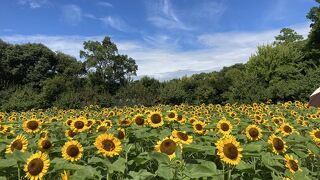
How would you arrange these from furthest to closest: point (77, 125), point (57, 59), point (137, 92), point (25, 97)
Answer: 1. point (57, 59)
2. point (137, 92)
3. point (25, 97)
4. point (77, 125)

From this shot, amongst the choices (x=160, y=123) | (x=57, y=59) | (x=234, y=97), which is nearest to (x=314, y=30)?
(x=234, y=97)

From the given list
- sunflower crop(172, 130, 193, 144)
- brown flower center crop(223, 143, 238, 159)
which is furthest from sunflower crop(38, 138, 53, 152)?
brown flower center crop(223, 143, 238, 159)

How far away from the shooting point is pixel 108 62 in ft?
152

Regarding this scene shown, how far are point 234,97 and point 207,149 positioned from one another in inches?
958

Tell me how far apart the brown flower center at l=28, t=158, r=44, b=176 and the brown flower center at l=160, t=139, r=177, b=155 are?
103cm

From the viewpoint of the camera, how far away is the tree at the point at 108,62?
4553 centimetres

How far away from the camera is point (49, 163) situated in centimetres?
300

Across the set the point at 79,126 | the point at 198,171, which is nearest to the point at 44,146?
the point at 79,126

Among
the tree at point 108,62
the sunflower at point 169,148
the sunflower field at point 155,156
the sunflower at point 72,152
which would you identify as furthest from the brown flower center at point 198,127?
the tree at point 108,62

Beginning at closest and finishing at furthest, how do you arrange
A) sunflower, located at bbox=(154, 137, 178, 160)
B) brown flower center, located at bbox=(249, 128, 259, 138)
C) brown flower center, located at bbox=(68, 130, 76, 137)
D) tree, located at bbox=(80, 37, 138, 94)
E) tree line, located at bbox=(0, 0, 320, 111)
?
sunflower, located at bbox=(154, 137, 178, 160), brown flower center, located at bbox=(249, 128, 259, 138), brown flower center, located at bbox=(68, 130, 76, 137), tree line, located at bbox=(0, 0, 320, 111), tree, located at bbox=(80, 37, 138, 94)

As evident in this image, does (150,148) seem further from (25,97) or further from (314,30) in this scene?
(314,30)

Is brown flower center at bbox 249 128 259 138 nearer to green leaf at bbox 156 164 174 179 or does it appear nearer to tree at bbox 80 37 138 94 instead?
green leaf at bbox 156 164 174 179

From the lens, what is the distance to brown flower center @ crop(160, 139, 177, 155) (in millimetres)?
3494

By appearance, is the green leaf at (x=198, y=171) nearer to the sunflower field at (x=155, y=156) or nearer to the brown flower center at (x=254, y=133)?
the sunflower field at (x=155, y=156)
